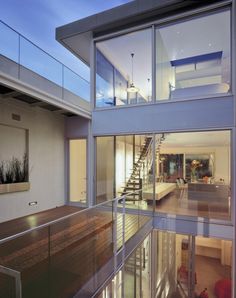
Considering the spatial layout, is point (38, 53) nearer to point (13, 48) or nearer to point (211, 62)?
point (13, 48)

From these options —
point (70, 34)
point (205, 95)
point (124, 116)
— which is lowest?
point (124, 116)

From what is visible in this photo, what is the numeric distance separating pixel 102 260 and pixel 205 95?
4195 millimetres

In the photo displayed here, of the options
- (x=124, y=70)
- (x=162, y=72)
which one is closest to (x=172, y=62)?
(x=162, y=72)

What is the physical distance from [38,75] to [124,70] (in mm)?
2725

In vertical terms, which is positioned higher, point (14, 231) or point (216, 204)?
point (216, 204)

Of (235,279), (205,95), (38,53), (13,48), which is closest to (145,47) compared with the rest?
(205,95)

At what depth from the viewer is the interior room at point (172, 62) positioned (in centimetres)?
547

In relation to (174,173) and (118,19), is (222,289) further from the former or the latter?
(118,19)

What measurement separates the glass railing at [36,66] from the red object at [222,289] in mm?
6973

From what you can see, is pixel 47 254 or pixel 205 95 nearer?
pixel 47 254

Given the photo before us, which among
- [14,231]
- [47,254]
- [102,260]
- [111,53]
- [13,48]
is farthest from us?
[111,53]

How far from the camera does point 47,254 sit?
2.73 metres

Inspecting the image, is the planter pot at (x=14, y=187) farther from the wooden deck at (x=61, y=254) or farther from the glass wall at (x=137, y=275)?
the glass wall at (x=137, y=275)

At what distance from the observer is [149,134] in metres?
5.92
